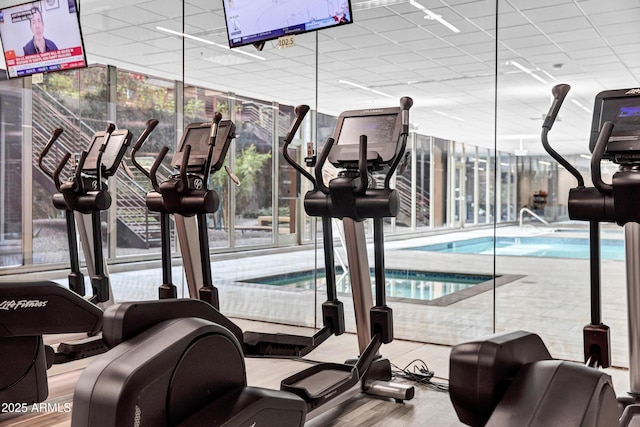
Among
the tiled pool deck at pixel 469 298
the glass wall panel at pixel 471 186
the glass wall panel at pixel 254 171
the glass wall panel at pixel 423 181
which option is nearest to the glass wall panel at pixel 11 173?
the tiled pool deck at pixel 469 298

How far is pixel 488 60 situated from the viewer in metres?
4.55

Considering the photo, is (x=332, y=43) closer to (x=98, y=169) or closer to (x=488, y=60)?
(x=488, y=60)

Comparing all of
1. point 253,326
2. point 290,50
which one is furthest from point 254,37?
point 253,326

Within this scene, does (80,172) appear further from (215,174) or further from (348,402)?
(348,402)

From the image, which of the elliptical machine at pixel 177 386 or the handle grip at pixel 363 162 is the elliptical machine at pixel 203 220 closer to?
the handle grip at pixel 363 162

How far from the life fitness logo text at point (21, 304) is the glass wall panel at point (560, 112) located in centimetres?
307

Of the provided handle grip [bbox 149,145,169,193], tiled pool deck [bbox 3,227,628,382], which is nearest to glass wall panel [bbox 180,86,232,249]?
tiled pool deck [bbox 3,227,628,382]

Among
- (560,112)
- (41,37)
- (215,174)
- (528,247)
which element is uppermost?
(41,37)

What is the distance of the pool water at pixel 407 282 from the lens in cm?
533

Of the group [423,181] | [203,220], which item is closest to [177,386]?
[203,220]

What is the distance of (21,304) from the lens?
2.82m

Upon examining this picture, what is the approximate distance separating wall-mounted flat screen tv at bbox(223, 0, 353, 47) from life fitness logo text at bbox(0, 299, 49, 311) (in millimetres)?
2324

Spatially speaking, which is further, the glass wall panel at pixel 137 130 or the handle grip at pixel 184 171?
the glass wall panel at pixel 137 130

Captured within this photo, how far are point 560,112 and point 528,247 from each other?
5.40ft
